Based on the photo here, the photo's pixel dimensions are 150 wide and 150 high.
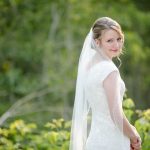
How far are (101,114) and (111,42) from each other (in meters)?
0.48

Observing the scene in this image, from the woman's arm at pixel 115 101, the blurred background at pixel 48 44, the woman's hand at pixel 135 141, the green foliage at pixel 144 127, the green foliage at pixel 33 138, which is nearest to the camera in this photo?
the woman's arm at pixel 115 101

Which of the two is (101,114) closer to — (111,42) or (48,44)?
(111,42)

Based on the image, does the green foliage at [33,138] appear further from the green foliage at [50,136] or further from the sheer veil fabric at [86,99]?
the sheer veil fabric at [86,99]

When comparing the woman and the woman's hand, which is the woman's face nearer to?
the woman

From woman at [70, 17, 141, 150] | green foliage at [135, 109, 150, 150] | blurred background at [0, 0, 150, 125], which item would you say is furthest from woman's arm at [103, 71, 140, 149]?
blurred background at [0, 0, 150, 125]

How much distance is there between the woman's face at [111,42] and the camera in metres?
4.34

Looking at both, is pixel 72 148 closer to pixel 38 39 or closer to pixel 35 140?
pixel 35 140

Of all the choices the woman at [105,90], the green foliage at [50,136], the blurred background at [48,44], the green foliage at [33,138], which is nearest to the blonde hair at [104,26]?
the woman at [105,90]

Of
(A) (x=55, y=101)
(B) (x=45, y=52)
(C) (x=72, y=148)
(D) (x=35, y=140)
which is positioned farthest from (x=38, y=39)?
(C) (x=72, y=148)

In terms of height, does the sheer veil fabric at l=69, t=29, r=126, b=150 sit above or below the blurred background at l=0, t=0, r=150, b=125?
below

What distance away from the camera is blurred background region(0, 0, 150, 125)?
14.3 metres

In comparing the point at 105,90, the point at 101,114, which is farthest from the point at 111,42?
the point at 101,114

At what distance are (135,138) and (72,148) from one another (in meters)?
0.54

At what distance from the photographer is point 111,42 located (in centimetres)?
434
